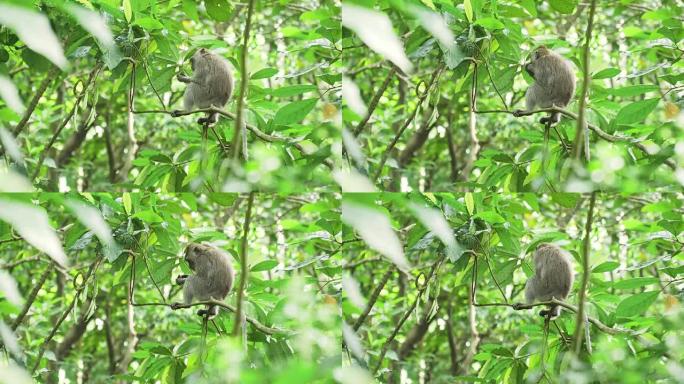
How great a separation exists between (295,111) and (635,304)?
29.8 inches

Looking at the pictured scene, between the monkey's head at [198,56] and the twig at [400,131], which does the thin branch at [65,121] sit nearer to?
the monkey's head at [198,56]

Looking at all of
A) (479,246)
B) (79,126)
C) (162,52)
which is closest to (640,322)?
(479,246)

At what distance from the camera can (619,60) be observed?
5.22ft

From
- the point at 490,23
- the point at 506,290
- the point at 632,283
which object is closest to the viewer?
the point at 490,23

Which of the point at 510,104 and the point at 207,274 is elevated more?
the point at 510,104

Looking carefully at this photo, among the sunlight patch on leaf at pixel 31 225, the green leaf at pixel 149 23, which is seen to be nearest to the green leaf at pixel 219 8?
the green leaf at pixel 149 23

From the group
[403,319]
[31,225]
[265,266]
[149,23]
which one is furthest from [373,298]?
[31,225]

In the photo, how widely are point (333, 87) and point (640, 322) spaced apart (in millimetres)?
754

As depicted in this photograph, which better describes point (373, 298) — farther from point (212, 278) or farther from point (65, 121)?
point (65, 121)

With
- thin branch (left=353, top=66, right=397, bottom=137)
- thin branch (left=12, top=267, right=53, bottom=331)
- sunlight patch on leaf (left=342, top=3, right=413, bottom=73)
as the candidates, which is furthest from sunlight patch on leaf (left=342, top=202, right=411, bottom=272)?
thin branch (left=12, top=267, right=53, bottom=331)

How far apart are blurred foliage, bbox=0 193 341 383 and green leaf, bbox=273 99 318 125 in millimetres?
164

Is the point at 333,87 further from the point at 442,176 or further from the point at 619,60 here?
the point at 619,60

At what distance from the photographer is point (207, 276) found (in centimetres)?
142

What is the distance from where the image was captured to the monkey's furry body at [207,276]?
4.64 ft
